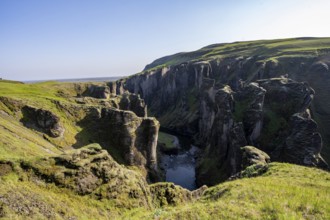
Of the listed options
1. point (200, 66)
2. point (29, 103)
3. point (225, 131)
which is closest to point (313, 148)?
point (225, 131)

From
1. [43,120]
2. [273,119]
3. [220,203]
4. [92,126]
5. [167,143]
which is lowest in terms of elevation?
[167,143]

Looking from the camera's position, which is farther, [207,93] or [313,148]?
[207,93]

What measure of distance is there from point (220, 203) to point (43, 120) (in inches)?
2166

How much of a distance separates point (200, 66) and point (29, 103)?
464ft

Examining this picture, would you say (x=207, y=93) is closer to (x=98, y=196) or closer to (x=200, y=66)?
(x=200, y=66)

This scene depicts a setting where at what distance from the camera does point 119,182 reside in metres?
29.3

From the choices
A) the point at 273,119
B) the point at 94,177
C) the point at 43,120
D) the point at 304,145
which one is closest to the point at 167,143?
the point at 273,119

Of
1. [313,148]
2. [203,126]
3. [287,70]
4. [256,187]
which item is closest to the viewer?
[256,187]

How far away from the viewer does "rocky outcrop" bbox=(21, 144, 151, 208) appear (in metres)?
26.2

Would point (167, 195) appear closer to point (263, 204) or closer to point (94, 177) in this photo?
point (94, 177)

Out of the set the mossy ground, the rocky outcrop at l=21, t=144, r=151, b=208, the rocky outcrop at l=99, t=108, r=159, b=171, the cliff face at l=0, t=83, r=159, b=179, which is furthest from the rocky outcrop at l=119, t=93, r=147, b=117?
the rocky outcrop at l=21, t=144, r=151, b=208

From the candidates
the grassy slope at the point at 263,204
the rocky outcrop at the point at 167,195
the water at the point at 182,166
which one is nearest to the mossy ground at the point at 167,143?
the water at the point at 182,166

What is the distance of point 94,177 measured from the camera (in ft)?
93.5

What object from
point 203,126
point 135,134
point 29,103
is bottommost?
point 203,126
